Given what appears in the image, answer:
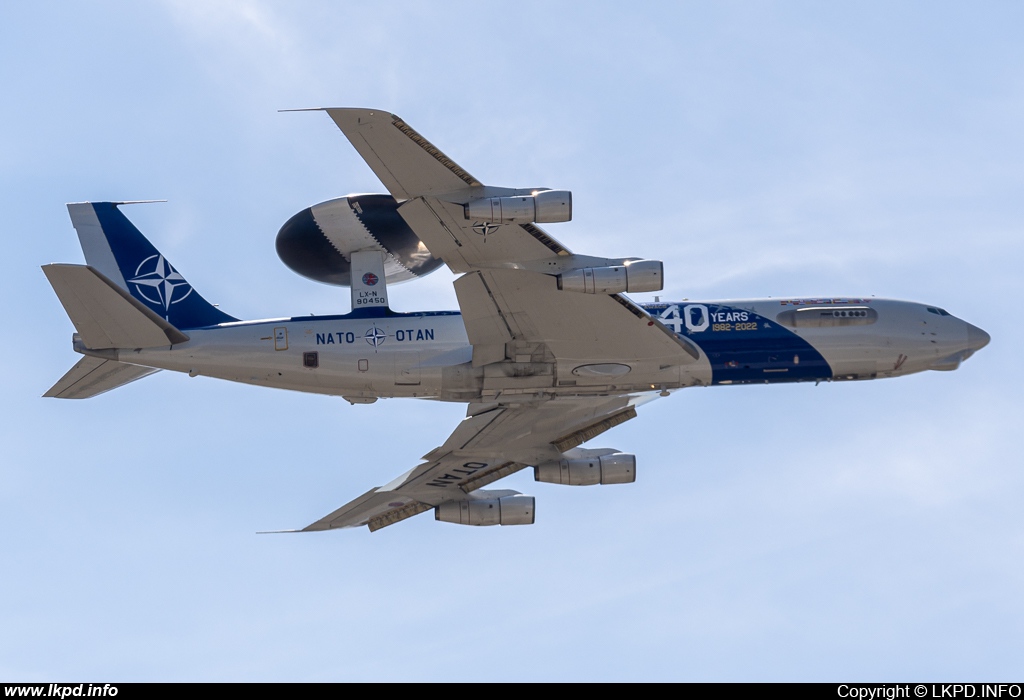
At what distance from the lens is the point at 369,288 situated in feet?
122

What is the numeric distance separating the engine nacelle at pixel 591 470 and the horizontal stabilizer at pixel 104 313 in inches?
515

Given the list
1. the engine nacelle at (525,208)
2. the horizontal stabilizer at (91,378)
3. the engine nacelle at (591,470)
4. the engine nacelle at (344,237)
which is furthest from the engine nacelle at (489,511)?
the engine nacelle at (525,208)

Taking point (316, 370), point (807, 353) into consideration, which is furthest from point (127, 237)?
point (807, 353)

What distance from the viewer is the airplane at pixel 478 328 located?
33125mm

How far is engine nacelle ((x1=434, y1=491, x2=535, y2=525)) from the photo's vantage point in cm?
4366

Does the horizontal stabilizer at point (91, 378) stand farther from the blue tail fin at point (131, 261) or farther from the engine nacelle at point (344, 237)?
the engine nacelle at point (344, 237)

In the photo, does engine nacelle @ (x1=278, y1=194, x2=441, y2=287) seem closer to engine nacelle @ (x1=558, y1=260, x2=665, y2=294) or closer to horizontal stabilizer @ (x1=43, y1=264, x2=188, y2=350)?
horizontal stabilizer @ (x1=43, y1=264, x2=188, y2=350)

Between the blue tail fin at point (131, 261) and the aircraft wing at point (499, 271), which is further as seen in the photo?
the blue tail fin at point (131, 261)

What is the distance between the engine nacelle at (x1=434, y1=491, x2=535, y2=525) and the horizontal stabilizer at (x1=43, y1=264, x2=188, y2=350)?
12.1 metres

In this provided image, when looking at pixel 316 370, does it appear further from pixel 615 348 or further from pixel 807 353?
pixel 807 353

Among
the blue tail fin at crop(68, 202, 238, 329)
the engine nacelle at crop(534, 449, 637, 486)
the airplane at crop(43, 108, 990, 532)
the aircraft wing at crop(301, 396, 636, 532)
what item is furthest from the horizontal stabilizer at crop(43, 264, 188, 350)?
the engine nacelle at crop(534, 449, 637, 486)
